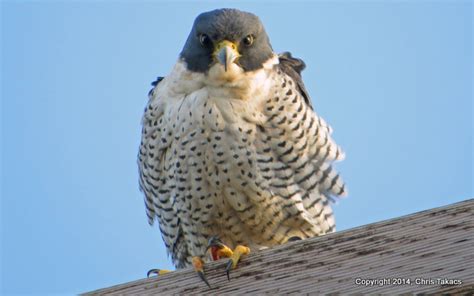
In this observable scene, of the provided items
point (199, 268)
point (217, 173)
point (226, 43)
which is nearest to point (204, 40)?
point (226, 43)

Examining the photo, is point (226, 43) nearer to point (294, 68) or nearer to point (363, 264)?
point (294, 68)

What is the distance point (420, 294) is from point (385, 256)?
0.56m

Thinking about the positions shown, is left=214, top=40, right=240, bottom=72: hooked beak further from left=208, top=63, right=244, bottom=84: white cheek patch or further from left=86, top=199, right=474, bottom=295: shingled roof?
left=86, top=199, right=474, bottom=295: shingled roof

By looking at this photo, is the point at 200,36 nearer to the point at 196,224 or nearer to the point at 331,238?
the point at 196,224

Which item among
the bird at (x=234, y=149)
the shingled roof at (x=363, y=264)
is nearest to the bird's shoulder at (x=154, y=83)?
the bird at (x=234, y=149)

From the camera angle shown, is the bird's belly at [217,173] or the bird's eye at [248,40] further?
the bird's eye at [248,40]

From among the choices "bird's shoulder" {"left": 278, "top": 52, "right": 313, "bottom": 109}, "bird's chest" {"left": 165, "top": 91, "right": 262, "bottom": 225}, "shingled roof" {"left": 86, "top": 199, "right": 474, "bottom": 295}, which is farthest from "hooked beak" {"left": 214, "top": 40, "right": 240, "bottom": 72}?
"shingled roof" {"left": 86, "top": 199, "right": 474, "bottom": 295}

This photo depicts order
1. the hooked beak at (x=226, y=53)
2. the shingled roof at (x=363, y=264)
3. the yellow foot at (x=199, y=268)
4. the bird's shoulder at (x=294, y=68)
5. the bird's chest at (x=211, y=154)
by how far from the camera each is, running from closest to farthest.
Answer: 1. the shingled roof at (x=363, y=264)
2. the yellow foot at (x=199, y=268)
3. the bird's chest at (x=211, y=154)
4. the hooked beak at (x=226, y=53)
5. the bird's shoulder at (x=294, y=68)

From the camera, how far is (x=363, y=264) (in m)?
3.61

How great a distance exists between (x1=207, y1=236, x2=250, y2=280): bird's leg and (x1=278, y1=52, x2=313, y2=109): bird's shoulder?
1114mm

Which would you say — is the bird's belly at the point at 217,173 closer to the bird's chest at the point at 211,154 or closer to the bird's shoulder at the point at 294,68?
the bird's chest at the point at 211,154

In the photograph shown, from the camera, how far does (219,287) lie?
12.6 feet

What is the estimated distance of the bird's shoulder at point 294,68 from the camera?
5938 mm

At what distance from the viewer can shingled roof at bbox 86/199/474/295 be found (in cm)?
332
